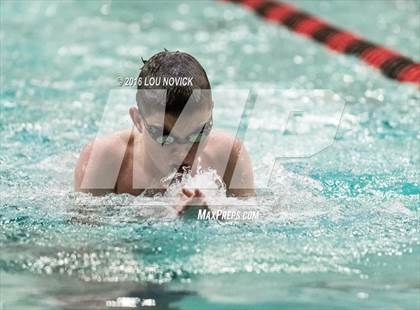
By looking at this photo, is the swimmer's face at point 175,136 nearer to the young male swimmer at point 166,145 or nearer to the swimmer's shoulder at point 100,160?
the young male swimmer at point 166,145

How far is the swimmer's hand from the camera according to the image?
2758 mm

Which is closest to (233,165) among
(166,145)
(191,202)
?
(166,145)

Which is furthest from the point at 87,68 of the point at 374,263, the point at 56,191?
the point at 374,263

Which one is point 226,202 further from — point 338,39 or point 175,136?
point 338,39

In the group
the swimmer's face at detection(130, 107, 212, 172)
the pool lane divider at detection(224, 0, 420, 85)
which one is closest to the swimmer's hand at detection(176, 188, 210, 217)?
the swimmer's face at detection(130, 107, 212, 172)

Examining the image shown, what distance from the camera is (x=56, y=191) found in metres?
3.65

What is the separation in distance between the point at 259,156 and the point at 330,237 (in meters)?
1.40

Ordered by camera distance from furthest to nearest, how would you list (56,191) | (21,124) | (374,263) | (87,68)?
(87,68), (21,124), (56,191), (374,263)

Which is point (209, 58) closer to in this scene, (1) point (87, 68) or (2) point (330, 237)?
(1) point (87, 68)

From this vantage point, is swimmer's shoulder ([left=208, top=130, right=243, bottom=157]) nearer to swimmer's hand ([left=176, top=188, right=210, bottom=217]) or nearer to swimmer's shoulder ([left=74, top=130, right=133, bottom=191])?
swimmer's shoulder ([left=74, top=130, right=133, bottom=191])

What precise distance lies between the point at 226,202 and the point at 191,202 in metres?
0.48

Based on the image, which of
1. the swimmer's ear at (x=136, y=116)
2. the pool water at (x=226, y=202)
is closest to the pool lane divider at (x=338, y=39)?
the pool water at (x=226, y=202)

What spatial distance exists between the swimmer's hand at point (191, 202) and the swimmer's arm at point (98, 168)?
575mm

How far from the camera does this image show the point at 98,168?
3359 mm
